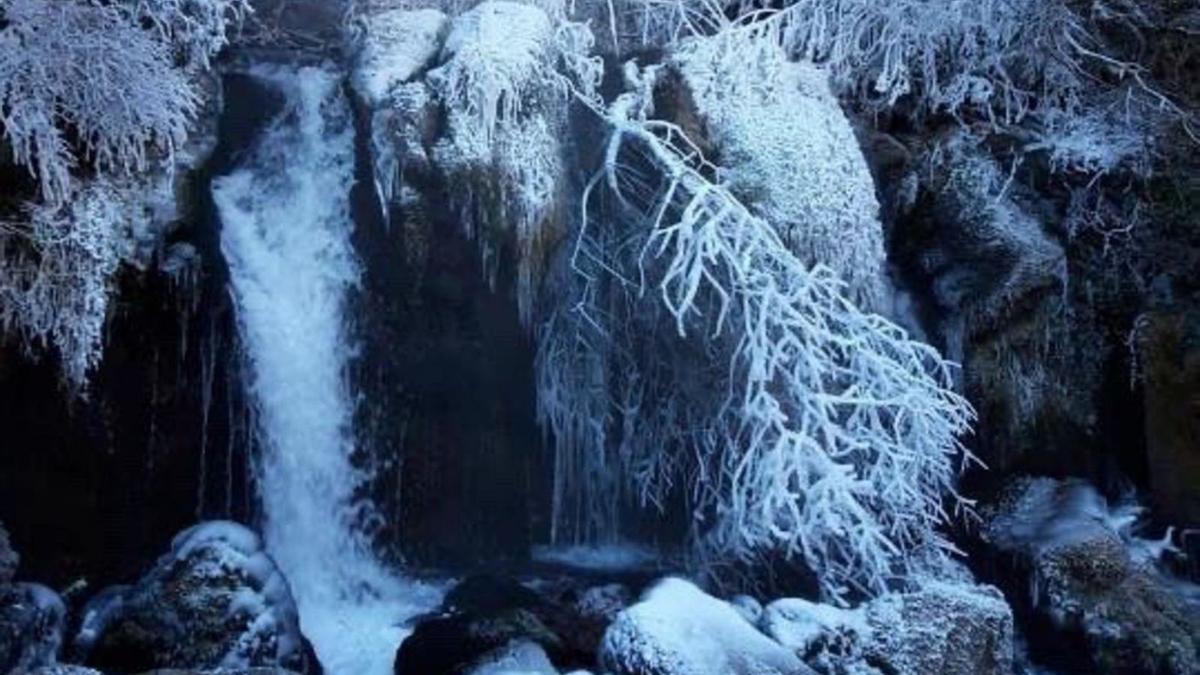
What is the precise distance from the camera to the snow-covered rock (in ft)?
24.3

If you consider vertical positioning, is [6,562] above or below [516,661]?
above

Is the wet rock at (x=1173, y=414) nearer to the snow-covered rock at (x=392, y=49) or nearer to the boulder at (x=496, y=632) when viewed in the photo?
the boulder at (x=496, y=632)

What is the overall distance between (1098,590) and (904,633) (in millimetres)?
1545

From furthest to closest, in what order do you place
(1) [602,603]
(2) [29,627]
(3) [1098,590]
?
(3) [1098,590] → (1) [602,603] → (2) [29,627]

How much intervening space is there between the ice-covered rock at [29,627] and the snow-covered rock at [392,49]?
3.23m

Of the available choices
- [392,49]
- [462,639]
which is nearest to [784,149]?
[392,49]

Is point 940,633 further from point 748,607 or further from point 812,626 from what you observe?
point 748,607

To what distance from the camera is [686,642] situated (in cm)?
570

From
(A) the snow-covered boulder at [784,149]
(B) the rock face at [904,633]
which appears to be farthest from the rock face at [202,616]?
(A) the snow-covered boulder at [784,149]

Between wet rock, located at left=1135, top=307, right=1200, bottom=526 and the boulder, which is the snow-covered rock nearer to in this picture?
the boulder

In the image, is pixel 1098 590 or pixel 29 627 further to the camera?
pixel 1098 590

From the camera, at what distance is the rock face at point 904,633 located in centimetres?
611

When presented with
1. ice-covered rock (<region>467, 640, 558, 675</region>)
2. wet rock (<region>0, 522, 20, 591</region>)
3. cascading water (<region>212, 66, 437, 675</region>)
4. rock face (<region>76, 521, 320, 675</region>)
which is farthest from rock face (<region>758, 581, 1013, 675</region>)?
wet rock (<region>0, 522, 20, 591</region>)

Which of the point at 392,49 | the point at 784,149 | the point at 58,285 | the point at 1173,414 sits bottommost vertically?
the point at 1173,414
